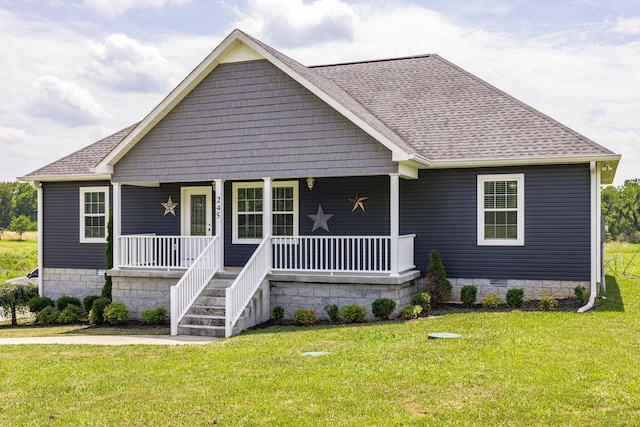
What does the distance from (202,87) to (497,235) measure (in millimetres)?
7907

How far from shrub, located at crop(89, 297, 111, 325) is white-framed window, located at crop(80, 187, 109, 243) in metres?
3.36

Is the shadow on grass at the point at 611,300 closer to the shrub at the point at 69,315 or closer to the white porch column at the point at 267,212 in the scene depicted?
the white porch column at the point at 267,212

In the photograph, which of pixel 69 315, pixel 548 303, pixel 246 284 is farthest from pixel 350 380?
pixel 69 315

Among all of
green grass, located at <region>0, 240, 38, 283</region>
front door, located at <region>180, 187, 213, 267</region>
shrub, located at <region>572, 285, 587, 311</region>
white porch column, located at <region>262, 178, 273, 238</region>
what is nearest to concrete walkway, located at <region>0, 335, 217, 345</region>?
white porch column, located at <region>262, 178, 273, 238</region>

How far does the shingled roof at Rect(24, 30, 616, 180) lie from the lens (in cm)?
1409

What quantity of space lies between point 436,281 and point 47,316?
33.5ft

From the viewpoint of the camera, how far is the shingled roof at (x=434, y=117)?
1409 centimetres

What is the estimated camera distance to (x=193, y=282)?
13.6 metres

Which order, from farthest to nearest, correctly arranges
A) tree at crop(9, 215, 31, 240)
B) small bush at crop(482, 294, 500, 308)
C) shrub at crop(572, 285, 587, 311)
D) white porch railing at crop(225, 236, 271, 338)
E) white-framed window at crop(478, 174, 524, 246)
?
tree at crop(9, 215, 31, 240) → white-framed window at crop(478, 174, 524, 246) → small bush at crop(482, 294, 500, 308) → shrub at crop(572, 285, 587, 311) → white porch railing at crop(225, 236, 271, 338)

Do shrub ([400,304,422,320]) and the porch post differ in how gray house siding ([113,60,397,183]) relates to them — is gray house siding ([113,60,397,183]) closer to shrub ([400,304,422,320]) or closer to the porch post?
the porch post

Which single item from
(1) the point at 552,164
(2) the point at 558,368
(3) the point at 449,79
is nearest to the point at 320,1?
(3) the point at 449,79

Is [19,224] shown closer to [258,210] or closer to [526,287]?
[258,210]

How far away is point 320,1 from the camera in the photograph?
14.4 meters

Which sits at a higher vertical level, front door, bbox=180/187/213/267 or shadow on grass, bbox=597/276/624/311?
front door, bbox=180/187/213/267
